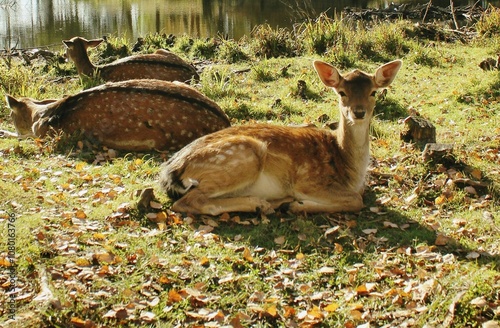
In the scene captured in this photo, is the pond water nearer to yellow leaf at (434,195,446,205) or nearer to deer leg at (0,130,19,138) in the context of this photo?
deer leg at (0,130,19,138)

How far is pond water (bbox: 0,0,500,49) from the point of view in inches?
925

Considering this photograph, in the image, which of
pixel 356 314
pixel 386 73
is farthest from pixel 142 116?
pixel 356 314

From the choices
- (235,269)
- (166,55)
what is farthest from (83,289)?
(166,55)

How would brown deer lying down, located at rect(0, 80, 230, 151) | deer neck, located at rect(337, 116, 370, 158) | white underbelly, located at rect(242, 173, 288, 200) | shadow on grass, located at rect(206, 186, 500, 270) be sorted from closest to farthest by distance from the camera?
shadow on grass, located at rect(206, 186, 500, 270), white underbelly, located at rect(242, 173, 288, 200), deer neck, located at rect(337, 116, 370, 158), brown deer lying down, located at rect(0, 80, 230, 151)

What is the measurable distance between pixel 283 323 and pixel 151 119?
4.49m

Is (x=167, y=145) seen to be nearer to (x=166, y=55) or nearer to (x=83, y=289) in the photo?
(x=83, y=289)

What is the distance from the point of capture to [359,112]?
6.29 meters

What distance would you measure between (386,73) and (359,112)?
0.65m

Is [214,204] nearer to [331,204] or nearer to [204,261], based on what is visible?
[204,261]

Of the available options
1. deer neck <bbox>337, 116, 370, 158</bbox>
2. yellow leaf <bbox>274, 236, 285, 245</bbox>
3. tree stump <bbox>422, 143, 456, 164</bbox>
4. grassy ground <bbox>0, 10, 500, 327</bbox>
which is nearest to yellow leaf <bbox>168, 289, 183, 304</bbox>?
grassy ground <bbox>0, 10, 500, 327</bbox>

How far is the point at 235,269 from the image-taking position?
5188 mm

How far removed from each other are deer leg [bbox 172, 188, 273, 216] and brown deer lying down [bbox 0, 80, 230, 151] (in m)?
2.24

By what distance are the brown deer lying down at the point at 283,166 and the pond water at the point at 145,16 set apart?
14.2 meters

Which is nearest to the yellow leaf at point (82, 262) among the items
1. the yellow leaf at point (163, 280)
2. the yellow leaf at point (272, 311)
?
the yellow leaf at point (163, 280)
